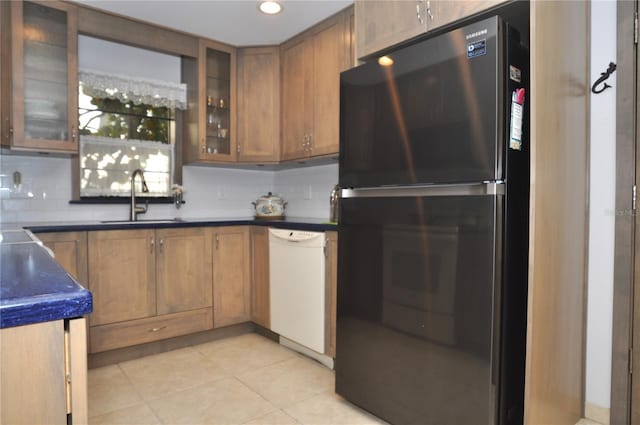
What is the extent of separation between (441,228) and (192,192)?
254 centimetres

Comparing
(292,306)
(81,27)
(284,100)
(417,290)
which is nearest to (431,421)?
(417,290)

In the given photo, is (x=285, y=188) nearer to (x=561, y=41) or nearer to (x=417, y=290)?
(x=417, y=290)

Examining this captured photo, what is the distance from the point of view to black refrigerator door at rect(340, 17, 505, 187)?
57.3 inches

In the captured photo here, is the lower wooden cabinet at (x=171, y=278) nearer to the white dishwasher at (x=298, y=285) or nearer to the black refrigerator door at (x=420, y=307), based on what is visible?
the white dishwasher at (x=298, y=285)

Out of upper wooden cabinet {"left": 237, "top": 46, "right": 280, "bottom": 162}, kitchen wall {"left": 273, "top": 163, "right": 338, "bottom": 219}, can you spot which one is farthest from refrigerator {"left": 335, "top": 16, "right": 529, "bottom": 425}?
upper wooden cabinet {"left": 237, "top": 46, "right": 280, "bottom": 162}

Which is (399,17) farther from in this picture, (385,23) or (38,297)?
(38,297)

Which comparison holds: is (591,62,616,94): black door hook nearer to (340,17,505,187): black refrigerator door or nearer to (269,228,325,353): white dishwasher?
(340,17,505,187): black refrigerator door

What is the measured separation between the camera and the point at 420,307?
65.9 inches

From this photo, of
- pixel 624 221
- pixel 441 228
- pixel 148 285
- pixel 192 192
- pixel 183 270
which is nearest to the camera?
pixel 441 228

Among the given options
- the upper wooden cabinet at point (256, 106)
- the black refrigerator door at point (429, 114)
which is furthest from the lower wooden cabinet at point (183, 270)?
the black refrigerator door at point (429, 114)

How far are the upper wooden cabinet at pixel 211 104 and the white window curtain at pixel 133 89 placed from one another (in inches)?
4.2

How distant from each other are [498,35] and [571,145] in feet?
2.16

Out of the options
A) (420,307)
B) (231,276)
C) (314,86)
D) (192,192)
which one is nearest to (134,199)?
(192,192)

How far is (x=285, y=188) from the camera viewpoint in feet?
12.6
